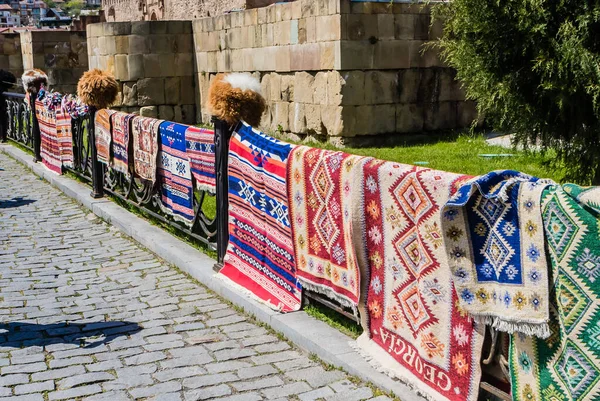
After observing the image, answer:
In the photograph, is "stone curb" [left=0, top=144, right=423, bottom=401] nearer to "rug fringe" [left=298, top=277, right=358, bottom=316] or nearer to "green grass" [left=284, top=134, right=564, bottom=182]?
"rug fringe" [left=298, top=277, right=358, bottom=316]

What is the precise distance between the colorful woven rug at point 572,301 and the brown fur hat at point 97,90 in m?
7.20

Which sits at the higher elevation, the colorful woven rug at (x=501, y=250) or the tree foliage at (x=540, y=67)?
the tree foliage at (x=540, y=67)

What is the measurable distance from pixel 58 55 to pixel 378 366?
1936cm

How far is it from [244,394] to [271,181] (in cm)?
155

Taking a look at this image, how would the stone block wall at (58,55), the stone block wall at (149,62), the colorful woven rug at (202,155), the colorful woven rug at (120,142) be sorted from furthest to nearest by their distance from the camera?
the stone block wall at (58,55), the stone block wall at (149,62), the colorful woven rug at (120,142), the colorful woven rug at (202,155)

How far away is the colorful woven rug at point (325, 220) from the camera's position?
432cm

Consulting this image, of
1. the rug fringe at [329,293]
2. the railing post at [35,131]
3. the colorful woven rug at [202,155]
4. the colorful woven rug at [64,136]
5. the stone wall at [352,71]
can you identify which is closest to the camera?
the rug fringe at [329,293]

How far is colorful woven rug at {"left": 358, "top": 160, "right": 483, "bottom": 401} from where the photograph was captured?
3605 mm

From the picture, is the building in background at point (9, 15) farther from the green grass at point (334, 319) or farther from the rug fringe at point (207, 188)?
the green grass at point (334, 319)

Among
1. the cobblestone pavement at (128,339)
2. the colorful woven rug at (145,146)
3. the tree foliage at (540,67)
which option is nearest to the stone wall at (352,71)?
the tree foliage at (540,67)

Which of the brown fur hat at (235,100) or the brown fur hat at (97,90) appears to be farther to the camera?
the brown fur hat at (97,90)

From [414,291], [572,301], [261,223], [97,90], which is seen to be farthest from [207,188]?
[572,301]

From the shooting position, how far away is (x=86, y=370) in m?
4.52

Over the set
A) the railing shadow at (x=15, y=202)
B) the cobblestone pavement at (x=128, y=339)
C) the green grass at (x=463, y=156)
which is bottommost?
the cobblestone pavement at (x=128, y=339)
